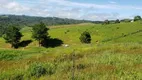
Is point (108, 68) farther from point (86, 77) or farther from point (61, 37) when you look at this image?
point (61, 37)

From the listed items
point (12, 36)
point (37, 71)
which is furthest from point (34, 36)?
point (37, 71)

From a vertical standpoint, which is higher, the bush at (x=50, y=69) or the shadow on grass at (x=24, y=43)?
the bush at (x=50, y=69)

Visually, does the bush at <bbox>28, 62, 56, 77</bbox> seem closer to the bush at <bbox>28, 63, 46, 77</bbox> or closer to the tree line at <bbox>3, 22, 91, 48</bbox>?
the bush at <bbox>28, 63, 46, 77</bbox>

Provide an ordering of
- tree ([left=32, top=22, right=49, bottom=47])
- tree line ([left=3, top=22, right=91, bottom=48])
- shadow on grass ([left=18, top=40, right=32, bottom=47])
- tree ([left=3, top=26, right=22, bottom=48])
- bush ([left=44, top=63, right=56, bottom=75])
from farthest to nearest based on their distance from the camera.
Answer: shadow on grass ([left=18, top=40, right=32, bottom=47]) < tree ([left=3, top=26, right=22, bottom=48]) < tree line ([left=3, top=22, right=91, bottom=48]) < tree ([left=32, top=22, right=49, bottom=47]) < bush ([left=44, top=63, right=56, bottom=75])

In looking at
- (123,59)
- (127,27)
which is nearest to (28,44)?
(127,27)

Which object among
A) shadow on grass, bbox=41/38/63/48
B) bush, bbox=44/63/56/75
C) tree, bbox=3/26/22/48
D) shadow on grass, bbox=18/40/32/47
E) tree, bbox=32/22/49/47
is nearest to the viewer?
bush, bbox=44/63/56/75

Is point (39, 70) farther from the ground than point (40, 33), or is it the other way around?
point (39, 70)

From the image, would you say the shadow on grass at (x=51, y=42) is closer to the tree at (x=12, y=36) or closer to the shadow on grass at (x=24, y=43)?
the shadow on grass at (x=24, y=43)

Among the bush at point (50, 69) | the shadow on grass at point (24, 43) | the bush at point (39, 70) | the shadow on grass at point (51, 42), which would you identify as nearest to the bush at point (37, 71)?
the bush at point (39, 70)

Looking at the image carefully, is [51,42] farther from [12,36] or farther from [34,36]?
[12,36]

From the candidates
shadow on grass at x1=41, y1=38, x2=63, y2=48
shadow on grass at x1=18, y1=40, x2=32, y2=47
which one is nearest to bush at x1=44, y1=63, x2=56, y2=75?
shadow on grass at x1=41, y1=38, x2=63, y2=48

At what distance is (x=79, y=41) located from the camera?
135m

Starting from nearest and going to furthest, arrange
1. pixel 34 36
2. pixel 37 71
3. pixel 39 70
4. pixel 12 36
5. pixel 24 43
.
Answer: pixel 37 71 < pixel 39 70 < pixel 34 36 < pixel 12 36 < pixel 24 43

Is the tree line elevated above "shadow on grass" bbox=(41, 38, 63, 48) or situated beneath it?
elevated above
